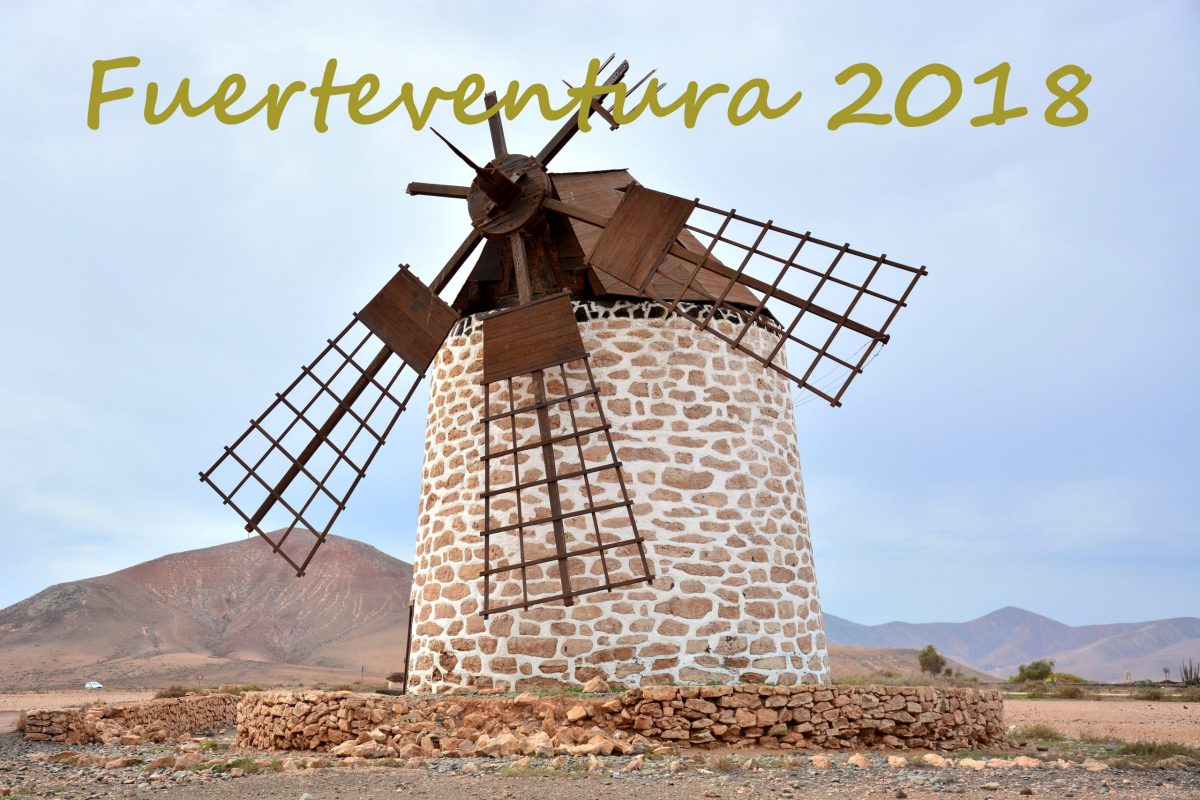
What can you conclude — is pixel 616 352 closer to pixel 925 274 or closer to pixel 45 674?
pixel 925 274

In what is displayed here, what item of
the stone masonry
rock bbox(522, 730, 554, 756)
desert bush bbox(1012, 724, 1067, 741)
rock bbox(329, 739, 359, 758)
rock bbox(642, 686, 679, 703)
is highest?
the stone masonry

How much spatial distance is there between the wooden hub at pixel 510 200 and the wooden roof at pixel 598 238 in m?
0.29

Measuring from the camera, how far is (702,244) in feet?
33.2

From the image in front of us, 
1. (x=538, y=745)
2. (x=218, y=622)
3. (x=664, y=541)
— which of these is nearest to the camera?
(x=538, y=745)

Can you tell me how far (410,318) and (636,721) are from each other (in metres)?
4.37

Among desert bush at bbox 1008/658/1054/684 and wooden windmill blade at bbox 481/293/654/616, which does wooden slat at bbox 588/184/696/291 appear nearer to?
wooden windmill blade at bbox 481/293/654/616

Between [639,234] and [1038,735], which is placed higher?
[639,234]

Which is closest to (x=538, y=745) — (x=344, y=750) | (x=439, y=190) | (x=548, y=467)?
(x=344, y=750)

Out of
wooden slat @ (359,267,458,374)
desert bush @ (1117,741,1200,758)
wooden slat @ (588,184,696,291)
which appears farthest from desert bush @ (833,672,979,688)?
wooden slat @ (359,267,458,374)

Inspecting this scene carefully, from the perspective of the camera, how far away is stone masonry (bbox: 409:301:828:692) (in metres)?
7.82

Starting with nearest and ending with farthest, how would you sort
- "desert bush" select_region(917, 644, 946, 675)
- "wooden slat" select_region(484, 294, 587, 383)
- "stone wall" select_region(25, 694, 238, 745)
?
"wooden slat" select_region(484, 294, 587, 383)
"stone wall" select_region(25, 694, 238, 745)
"desert bush" select_region(917, 644, 946, 675)

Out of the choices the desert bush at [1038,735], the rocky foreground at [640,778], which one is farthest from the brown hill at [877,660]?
the rocky foreground at [640,778]

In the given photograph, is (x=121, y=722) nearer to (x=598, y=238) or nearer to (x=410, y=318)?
(x=410, y=318)

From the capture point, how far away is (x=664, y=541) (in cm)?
801
